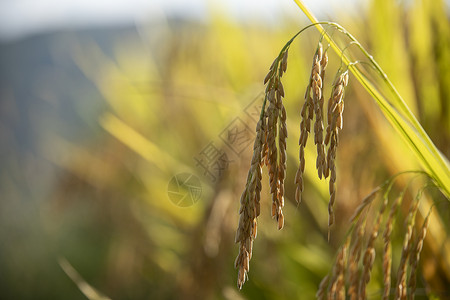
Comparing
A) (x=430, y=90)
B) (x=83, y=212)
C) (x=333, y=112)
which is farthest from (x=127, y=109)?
(x=333, y=112)

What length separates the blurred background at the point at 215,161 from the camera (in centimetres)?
108

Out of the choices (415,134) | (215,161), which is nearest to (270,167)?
(415,134)

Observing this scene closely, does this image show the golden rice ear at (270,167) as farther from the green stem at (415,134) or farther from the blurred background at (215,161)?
the blurred background at (215,161)

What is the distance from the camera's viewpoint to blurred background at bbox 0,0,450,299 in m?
1.08

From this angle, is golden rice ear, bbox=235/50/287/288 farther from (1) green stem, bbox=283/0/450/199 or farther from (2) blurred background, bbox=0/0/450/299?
(2) blurred background, bbox=0/0/450/299

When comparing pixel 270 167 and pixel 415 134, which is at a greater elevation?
pixel 270 167

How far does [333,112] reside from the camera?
1.61 feet

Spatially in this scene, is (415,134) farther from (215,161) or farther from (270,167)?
(215,161)

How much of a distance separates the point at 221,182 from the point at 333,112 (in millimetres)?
599

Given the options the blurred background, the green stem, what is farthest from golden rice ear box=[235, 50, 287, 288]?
the blurred background

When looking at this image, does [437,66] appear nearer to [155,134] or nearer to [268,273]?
[268,273]

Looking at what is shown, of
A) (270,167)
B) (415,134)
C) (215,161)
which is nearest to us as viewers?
(270,167)

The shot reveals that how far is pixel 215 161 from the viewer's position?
4.46ft

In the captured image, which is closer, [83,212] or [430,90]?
[430,90]
